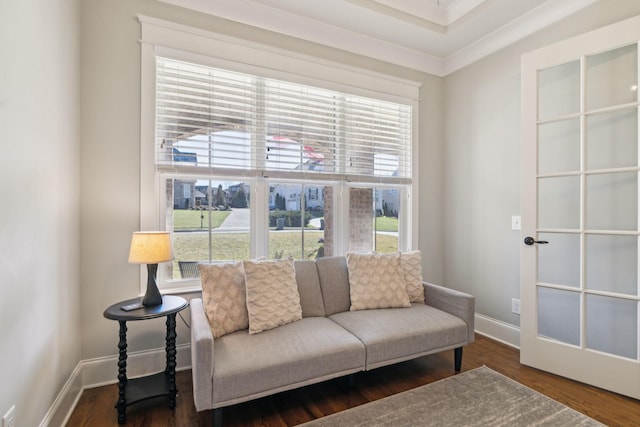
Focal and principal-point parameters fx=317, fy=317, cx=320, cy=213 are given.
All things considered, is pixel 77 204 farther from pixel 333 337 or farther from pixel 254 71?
pixel 333 337

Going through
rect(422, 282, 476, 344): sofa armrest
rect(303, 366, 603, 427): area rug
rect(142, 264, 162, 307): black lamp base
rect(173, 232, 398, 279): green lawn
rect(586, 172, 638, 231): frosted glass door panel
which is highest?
rect(586, 172, 638, 231): frosted glass door panel

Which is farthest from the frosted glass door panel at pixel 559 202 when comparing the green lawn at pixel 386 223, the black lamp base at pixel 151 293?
the black lamp base at pixel 151 293

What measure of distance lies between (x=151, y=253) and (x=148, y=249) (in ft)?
0.10

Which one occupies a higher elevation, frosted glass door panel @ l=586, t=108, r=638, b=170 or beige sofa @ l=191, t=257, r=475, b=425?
frosted glass door panel @ l=586, t=108, r=638, b=170

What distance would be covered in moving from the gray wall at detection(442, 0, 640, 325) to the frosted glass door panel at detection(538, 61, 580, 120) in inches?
11.8

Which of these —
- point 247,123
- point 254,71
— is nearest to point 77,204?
point 247,123

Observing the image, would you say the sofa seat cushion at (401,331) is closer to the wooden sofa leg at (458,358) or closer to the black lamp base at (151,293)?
the wooden sofa leg at (458,358)

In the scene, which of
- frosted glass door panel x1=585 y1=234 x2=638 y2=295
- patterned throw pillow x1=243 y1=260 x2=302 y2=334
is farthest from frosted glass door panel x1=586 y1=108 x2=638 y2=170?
patterned throw pillow x1=243 y1=260 x2=302 y2=334

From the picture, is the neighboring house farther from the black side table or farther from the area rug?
the area rug

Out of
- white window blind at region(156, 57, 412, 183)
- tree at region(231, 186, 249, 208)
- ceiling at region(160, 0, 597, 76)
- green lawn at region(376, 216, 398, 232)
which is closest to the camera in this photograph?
white window blind at region(156, 57, 412, 183)

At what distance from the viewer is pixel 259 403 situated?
1.97m

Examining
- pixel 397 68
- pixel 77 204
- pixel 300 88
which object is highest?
pixel 397 68

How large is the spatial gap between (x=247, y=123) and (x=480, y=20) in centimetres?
218

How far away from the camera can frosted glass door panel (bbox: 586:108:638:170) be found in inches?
83.0
